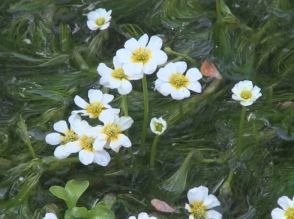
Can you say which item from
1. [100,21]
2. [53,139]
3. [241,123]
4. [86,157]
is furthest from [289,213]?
[100,21]

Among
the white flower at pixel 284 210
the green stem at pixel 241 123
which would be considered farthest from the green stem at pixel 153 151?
the white flower at pixel 284 210

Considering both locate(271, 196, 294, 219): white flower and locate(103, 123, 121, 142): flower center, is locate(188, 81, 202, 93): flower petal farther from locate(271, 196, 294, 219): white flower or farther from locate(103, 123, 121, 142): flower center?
locate(271, 196, 294, 219): white flower

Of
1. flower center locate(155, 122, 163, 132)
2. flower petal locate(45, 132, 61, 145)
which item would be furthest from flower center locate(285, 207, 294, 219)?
flower petal locate(45, 132, 61, 145)

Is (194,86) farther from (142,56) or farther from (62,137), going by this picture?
(62,137)

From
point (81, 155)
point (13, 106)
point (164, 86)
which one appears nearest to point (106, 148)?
point (81, 155)

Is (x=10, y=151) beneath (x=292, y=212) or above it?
beneath

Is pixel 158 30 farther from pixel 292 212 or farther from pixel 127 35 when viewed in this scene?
pixel 292 212

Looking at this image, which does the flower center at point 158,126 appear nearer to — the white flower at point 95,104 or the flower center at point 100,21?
the white flower at point 95,104
